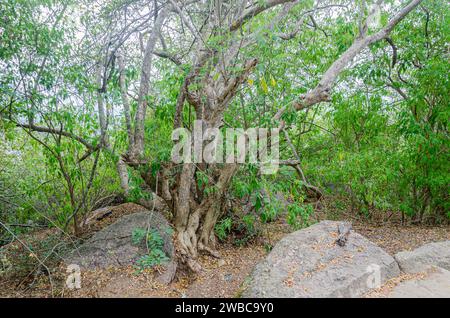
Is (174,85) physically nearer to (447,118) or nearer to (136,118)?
(136,118)

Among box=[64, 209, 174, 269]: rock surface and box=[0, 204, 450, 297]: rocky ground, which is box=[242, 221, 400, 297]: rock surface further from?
box=[64, 209, 174, 269]: rock surface

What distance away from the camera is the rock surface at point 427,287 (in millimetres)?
2869

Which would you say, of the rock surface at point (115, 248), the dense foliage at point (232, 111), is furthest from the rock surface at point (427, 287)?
the rock surface at point (115, 248)

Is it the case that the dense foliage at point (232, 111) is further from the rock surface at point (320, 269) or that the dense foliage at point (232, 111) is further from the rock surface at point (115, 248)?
the rock surface at point (320, 269)

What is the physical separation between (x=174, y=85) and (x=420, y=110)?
3.83 m

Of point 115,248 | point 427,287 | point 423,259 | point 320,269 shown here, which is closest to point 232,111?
point 115,248

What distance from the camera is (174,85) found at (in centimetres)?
448

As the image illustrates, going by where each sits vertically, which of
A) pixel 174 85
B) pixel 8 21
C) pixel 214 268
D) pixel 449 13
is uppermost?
pixel 449 13

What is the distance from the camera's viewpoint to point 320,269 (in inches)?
127

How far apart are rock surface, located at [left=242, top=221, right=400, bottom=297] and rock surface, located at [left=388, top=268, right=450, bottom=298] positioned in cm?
20

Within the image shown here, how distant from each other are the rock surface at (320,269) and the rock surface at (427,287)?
196 millimetres

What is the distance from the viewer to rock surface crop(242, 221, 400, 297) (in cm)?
291

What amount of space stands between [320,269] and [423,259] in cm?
131
